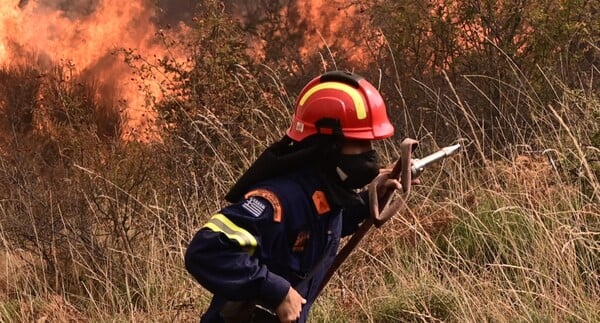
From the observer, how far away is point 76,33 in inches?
525

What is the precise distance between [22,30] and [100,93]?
2.85m

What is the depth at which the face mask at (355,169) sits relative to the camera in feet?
7.61

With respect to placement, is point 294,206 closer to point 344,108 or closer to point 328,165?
point 328,165

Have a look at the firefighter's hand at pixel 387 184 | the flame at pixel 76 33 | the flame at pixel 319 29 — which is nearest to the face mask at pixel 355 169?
the firefighter's hand at pixel 387 184

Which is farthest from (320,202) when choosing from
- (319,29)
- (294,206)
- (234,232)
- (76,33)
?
(76,33)

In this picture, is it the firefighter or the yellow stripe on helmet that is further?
the yellow stripe on helmet

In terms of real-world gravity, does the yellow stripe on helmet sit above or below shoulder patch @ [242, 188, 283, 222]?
above

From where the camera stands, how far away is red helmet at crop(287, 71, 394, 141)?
2.27 metres

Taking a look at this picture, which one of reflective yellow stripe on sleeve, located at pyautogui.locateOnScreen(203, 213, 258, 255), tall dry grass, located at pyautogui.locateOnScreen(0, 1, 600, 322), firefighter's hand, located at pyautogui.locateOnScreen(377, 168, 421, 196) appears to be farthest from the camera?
tall dry grass, located at pyautogui.locateOnScreen(0, 1, 600, 322)

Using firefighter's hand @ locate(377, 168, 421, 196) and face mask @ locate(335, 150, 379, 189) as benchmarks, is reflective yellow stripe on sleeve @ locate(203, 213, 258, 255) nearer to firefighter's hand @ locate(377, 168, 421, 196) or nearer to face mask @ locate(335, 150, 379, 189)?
face mask @ locate(335, 150, 379, 189)

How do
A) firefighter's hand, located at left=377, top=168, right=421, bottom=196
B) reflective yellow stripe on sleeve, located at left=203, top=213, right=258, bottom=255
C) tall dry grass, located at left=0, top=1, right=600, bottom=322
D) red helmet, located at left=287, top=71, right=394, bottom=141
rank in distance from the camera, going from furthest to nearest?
tall dry grass, located at left=0, top=1, right=600, bottom=322
firefighter's hand, located at left=377, top=168, right=421, bottom=196
red helmet, located at left=287, top=71, right=394, bottom=141
reflective yellow stripe on sleeve, located at left=203, top=213, right=258, bottom=255

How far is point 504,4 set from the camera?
6594mm

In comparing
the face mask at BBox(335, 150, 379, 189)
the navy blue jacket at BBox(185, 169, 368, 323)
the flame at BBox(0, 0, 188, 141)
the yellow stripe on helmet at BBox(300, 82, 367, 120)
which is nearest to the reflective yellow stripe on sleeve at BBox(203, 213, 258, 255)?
the navy blue jacket at BBox(185, 169, 368, 323)

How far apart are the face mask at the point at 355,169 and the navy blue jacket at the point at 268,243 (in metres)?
0.09
